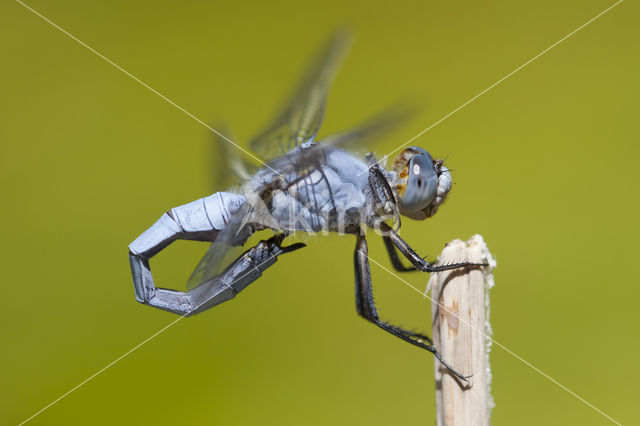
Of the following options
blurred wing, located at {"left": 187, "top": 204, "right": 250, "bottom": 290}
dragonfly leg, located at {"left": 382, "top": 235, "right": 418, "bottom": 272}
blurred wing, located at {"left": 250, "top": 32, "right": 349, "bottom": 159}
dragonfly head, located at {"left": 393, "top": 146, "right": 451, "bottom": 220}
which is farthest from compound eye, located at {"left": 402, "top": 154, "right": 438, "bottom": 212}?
blurred wing, located at {"left": 187, "top": 204, "right": 250, "bottom": 290}

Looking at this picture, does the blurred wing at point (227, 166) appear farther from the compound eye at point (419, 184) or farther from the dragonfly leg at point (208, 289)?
the compound eye at point (419, 184)

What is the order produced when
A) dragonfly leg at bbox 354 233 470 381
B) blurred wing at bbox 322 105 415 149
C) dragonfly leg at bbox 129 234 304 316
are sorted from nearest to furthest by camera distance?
blurred wing at bbox 322 105 415 149 → dragonfly leg at bbox 129 234 304 316 → dragonfly leg at bbox 354 233 470 381

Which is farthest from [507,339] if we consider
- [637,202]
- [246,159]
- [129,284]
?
[129,284]

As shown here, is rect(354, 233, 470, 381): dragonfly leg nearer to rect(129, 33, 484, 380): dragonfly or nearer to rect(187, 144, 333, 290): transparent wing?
rect(129, 33, 484, 380): dragonfly

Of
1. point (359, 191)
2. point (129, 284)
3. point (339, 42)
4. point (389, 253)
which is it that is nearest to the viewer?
point (339, 42)

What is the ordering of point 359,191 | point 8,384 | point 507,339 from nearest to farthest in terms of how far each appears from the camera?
point 359,191 < point 507,339 < point 8,384

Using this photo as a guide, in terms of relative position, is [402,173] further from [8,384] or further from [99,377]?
[8,384]

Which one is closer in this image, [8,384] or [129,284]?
[8,384]

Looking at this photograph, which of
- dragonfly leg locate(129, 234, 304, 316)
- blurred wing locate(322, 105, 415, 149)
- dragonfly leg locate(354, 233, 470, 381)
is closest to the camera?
blurred wing locate(322, 105, 415, 149)

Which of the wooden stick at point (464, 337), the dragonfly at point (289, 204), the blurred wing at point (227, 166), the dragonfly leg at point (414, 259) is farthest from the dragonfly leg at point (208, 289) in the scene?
the wooden stick at point (464, 337)
